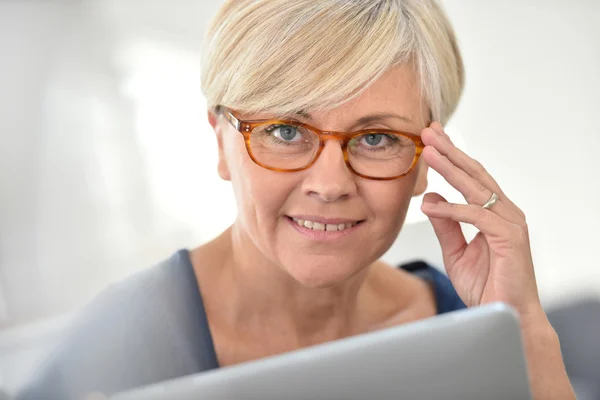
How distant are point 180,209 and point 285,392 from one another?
124 centimetres

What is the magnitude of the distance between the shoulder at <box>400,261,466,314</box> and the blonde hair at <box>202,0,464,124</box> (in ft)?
2.11

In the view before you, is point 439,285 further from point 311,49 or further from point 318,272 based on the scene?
point 311,49

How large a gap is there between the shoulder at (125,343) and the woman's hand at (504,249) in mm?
536

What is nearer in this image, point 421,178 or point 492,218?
point 492,218

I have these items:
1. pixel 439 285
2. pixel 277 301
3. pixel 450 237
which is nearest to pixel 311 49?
pixel 450 237

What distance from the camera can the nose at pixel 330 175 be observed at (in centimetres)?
114

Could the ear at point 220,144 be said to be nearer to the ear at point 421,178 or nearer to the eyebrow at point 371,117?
the eyebrow at point 371,117

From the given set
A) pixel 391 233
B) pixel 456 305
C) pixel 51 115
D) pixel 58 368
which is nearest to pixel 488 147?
pixel 456 305

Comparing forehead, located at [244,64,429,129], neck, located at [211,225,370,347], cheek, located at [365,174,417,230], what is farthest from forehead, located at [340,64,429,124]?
neck, located at [211,225,370,347]

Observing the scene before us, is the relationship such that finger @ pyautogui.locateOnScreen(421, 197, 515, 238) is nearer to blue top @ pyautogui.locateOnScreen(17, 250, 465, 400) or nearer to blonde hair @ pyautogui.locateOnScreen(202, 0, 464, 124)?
blonde hair @ pyautogui.locateOnScreen(202, 0, 464, 124)

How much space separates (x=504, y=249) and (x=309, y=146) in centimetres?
41

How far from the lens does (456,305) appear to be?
5.38ft

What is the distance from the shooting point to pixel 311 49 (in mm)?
1137

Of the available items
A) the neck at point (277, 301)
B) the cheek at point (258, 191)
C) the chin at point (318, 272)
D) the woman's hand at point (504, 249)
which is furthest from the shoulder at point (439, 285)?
the cheek at point (258, 191)
